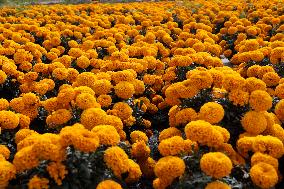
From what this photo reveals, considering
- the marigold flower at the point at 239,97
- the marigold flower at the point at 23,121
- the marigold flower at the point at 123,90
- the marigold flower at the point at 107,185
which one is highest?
the marigold flower at the point at 239,97

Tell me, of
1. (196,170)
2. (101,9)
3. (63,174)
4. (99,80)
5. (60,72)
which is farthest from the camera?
(101,9)

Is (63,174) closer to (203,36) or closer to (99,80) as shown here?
(99,80)

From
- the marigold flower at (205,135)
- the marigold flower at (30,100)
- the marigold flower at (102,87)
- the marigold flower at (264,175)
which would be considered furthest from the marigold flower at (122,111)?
the marigold flower at (264,175)

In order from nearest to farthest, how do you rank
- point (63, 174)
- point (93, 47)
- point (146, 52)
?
point (63, 174), point (146, 52), point (93, 47)

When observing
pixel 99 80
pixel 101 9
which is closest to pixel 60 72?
pixel 99 80

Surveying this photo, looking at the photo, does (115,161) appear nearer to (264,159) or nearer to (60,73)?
(264,159)

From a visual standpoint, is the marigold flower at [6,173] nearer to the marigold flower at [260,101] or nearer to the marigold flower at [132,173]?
the marigold flower at [132,173]

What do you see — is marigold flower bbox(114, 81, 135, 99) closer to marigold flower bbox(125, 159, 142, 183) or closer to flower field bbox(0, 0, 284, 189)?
flower field bbox(0, 0, 284, 189)

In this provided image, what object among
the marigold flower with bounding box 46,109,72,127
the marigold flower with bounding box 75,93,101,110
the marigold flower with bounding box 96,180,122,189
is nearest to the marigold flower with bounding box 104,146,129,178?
the marigold flower with bounding box 96,180,122,189
